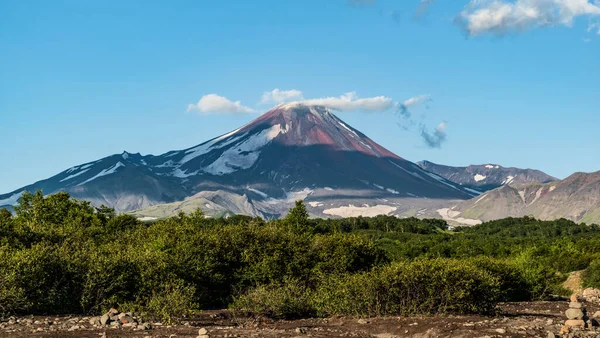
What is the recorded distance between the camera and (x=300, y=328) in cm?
2856

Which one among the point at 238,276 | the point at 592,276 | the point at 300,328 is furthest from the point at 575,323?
the point at 592,276

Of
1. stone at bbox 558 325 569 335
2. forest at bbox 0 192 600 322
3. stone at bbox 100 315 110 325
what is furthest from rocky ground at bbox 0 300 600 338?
forest at bbox 0 192 600 322

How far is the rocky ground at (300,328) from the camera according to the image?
2516 centimetres

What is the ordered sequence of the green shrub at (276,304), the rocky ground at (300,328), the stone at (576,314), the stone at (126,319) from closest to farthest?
the rocky ground at (300,328), the stone at (576,314), the stone at (126,319), the green shrub at (276,304)

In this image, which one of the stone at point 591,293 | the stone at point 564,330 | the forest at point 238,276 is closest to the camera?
the stone at point 564,330

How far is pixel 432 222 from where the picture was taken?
169 m

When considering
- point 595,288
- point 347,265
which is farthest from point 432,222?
point 347,265

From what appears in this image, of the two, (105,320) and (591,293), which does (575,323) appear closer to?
(105,320)

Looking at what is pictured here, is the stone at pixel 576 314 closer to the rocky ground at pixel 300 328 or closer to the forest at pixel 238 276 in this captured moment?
the rocky ground at pixel 300 328

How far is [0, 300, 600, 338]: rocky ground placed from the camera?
25.2 meters

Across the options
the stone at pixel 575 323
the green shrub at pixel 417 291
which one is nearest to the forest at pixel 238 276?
the green shrub at pixel 417 291

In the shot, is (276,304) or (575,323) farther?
(276,304)

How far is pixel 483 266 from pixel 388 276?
15.8 meters

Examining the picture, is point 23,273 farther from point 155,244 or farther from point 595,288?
point 595,288
